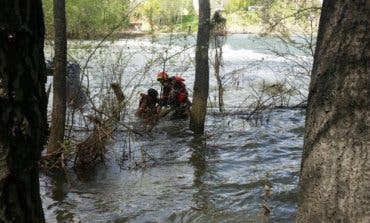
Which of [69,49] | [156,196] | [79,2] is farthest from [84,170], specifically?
[79,2]

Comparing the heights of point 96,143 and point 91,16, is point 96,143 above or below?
below

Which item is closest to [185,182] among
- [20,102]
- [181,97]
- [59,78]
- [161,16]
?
[59,78]

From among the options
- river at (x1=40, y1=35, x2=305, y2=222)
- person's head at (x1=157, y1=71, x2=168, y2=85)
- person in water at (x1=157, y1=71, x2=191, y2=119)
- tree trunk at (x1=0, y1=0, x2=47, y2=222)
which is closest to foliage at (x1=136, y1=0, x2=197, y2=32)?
river at (x1=40, y1=35, x2=305, y2=222)

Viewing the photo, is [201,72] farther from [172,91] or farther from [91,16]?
[91,16]

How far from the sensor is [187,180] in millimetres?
6625

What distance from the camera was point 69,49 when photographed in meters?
8.95

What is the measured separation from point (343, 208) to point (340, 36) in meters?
0.82

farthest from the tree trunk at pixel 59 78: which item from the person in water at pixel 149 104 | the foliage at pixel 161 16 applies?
the foliage at pixel 161 16

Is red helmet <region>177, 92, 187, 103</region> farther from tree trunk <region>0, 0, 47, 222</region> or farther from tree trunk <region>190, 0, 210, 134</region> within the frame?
tree trunk <region>0, 0, 47, 222</region>

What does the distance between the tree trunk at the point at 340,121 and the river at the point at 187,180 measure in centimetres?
105

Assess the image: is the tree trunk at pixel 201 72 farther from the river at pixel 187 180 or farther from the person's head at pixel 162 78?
the person's head at pixel 162 78

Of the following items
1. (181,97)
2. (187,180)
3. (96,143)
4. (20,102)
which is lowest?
(187,180)

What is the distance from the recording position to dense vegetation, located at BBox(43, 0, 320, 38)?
9.09 m

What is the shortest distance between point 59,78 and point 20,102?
5363 millimetres
